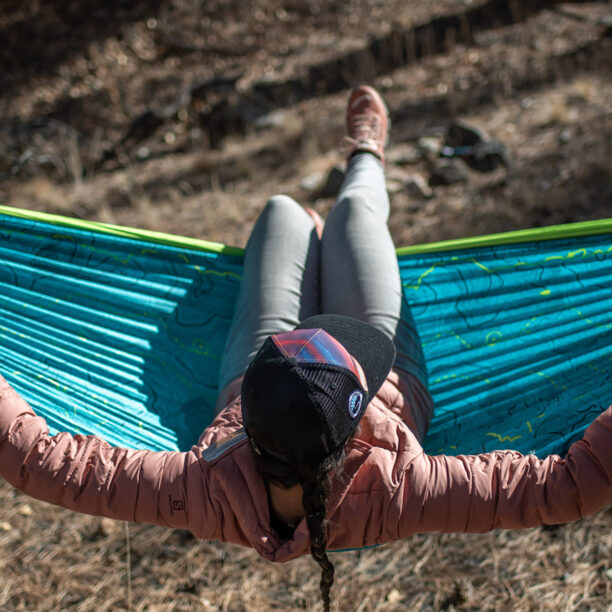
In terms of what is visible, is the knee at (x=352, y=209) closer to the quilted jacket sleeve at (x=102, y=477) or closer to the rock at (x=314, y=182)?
the quilted jacket sleeve at (x=102, y=477)

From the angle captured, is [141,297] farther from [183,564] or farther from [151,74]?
[151,74]

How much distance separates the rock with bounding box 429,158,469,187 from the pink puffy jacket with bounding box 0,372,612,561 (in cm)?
230

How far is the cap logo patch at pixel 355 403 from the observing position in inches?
38.5

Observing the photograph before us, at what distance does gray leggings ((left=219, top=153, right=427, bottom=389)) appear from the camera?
1.46m

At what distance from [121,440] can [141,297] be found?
0.49 metres

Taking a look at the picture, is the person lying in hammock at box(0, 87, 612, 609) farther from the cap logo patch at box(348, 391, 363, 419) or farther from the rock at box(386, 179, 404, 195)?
the rock at box(386, 179, 404, 195)

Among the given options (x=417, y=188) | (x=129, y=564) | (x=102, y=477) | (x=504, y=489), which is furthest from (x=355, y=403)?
(x=417, y=188)

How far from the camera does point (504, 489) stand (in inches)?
39.0

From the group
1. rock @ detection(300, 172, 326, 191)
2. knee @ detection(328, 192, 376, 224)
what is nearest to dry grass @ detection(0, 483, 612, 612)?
knee @ detection(328, 192, 376, 224)

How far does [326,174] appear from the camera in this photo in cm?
347

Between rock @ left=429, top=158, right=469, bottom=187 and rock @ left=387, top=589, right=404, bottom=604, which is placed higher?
rock @ left=429, top=158, right=469, bottom=187

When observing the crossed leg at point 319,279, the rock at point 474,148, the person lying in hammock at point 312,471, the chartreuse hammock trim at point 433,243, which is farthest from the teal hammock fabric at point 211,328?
the rock at point 474,148

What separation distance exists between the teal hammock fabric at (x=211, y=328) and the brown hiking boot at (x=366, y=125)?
0.55 metres

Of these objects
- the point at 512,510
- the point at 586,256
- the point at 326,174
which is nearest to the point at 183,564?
the point at 512,510
